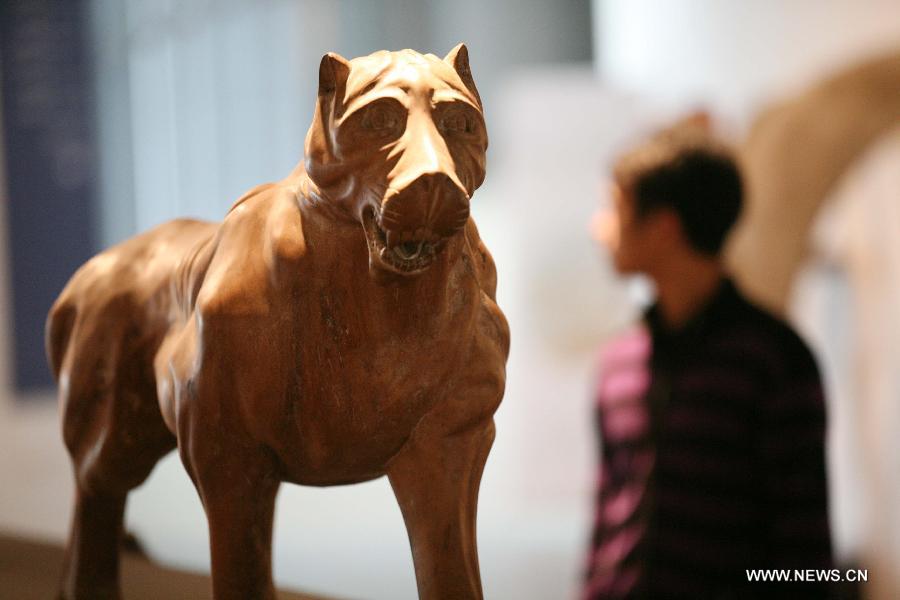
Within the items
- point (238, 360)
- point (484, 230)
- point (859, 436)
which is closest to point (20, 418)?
point (484, 230)

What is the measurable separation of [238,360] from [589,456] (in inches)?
94.8

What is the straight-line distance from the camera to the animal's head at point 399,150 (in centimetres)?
48

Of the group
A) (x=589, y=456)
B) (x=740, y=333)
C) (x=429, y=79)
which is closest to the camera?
(x=429, y=79)

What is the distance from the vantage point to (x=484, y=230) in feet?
9.52

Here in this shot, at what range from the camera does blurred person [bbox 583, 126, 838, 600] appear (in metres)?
1.21

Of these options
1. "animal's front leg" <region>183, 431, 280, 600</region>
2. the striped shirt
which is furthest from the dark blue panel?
"animal's front leg" <region>183, 431, 280, 600</region>

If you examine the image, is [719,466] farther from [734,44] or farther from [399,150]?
[734,44]

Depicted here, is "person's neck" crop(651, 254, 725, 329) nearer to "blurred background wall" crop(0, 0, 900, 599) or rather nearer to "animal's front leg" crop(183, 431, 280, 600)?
"blurred background wall" crop(0, 0, 900, 599)

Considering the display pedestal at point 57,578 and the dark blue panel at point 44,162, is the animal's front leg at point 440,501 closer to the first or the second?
the display pedestal at point 57,578

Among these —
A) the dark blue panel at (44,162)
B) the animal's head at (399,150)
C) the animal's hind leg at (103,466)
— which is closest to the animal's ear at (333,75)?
the animal's head at (399,150)

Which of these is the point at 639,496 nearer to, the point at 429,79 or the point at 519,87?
the point at 429,79

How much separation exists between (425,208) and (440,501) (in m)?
0.19

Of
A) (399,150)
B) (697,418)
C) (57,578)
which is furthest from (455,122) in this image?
(697,418)

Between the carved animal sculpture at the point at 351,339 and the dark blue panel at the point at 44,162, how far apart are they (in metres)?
1.59
